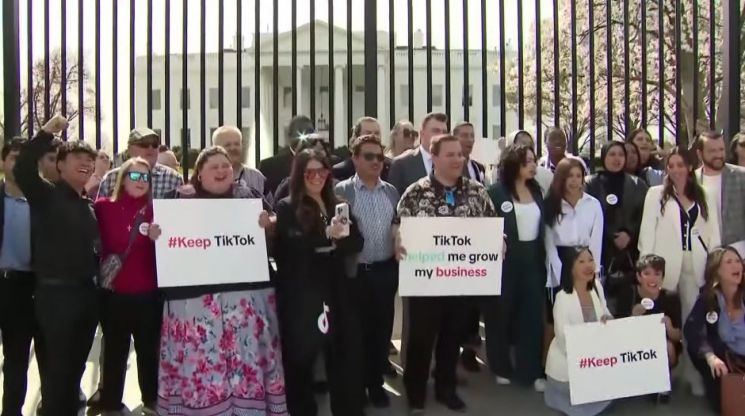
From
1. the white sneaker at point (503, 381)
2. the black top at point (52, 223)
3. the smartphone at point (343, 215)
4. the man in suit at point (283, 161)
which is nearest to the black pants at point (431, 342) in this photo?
the white sneaker at point (503, 381)

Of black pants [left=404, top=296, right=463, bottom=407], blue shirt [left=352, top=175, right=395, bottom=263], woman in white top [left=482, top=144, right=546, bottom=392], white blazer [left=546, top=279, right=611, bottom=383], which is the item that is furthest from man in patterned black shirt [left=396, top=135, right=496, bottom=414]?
white blazer [left=546, top=279, right=611, bottom=383]

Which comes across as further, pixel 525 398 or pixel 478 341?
pixel 478 341

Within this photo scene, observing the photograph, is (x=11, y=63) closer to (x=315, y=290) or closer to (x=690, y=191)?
(x=315, y=290)

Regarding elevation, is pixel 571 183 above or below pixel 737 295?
above

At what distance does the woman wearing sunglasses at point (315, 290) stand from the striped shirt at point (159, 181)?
3.02 feet

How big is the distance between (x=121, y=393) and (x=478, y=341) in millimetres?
2936

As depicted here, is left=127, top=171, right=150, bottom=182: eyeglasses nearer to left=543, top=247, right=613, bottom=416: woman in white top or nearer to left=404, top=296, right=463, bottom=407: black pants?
left=404, top=296, right=463, bottom=407: black pants

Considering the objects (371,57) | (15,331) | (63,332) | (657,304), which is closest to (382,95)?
(371,57)

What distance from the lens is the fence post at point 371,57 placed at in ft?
21.5

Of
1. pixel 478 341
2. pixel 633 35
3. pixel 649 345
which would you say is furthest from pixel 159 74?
pixel 649 345

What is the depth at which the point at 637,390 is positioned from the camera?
520 centimetres

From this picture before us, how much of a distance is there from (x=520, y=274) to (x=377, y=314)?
1093 mm

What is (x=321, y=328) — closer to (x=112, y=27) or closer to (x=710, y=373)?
(x=710, y=373)

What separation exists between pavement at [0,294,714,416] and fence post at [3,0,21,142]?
2.10 m
